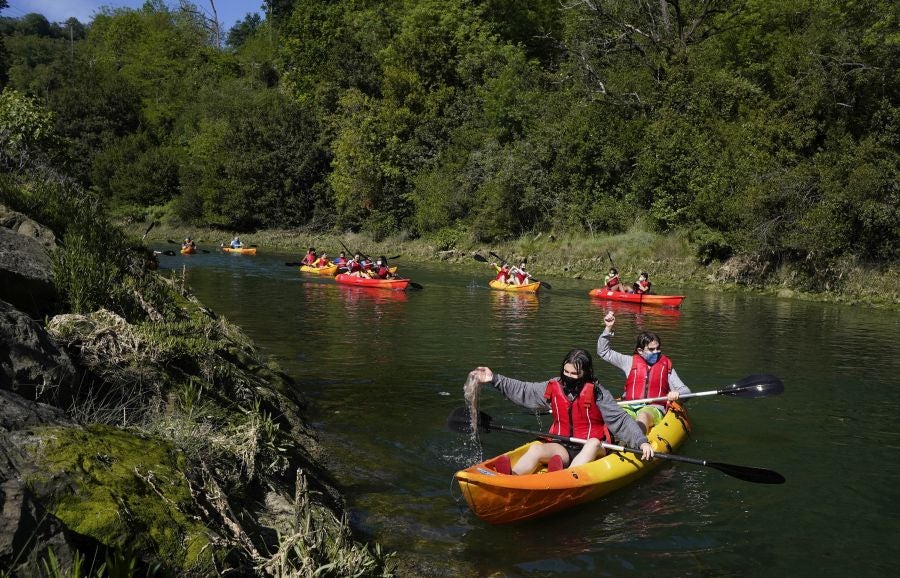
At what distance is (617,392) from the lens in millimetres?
10859

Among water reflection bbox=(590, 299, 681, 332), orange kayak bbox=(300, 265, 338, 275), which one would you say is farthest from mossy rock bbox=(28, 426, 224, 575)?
orange kayak bbox=(300, 265, 338, 275)

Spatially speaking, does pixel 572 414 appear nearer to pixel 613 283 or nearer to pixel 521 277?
pixel 613 283

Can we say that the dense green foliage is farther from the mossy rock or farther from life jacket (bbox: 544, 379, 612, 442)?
the mossy rock

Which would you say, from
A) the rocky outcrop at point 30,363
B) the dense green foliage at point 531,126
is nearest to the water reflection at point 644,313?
the dense green foliage at point 531,126

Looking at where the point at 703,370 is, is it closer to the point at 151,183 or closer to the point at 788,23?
the point at 788,23

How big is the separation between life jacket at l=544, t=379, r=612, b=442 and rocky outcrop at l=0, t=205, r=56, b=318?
4473 millimetres

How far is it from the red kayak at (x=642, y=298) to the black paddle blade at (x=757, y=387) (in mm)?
10471

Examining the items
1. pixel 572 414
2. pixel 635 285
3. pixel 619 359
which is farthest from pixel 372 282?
pixel 572 414

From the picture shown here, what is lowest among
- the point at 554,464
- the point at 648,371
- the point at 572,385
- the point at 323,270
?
the point at 554,464

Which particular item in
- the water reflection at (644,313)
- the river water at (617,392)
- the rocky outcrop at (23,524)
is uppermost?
the rocky outcrop at (23,524)

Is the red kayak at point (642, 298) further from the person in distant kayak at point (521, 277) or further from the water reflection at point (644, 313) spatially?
the person in distant kayak at point (521, 277)

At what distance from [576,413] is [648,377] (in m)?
2.39

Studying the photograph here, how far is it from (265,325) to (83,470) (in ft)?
39.2

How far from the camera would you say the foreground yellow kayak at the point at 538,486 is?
19.1ft
